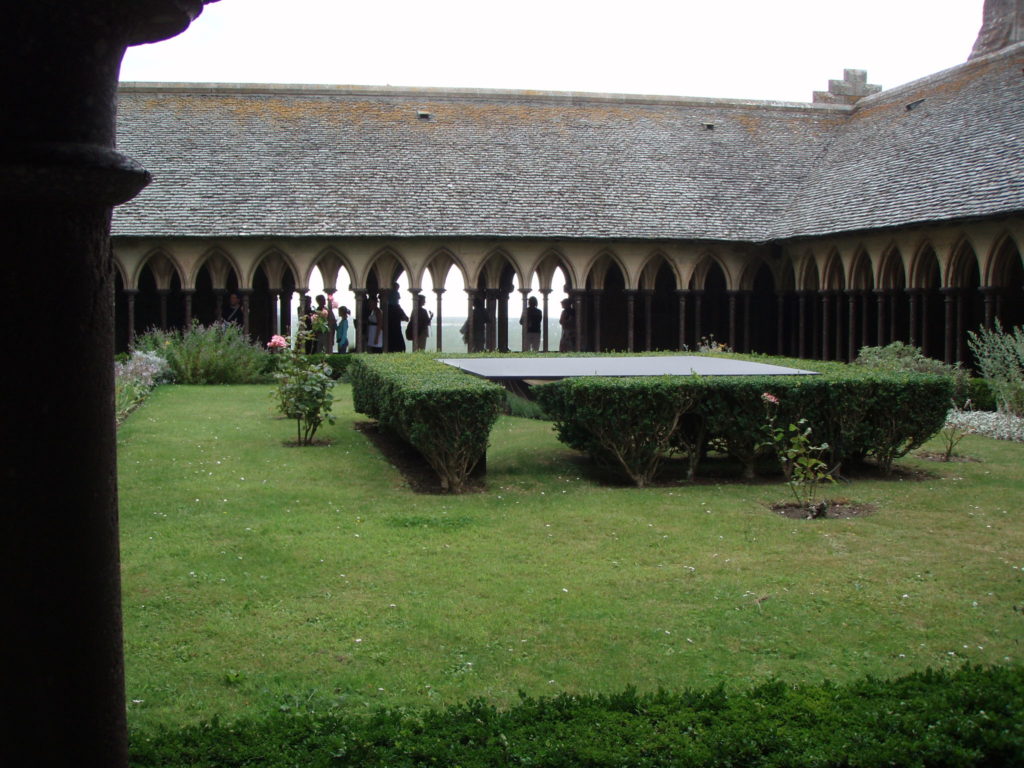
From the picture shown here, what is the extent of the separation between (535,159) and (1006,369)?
12.1 meters

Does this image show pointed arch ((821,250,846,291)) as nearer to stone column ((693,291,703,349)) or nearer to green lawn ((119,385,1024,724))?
stone column ((693,291,703,349))

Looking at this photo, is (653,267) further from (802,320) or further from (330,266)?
(330,266)

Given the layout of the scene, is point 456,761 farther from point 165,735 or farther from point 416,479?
point 416,479

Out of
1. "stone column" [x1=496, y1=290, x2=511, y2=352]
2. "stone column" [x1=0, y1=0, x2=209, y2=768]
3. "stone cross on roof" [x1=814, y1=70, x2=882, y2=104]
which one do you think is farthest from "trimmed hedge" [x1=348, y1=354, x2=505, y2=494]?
"stone cross on roof" [x1=814, y1=70, x2=882, y2=104]

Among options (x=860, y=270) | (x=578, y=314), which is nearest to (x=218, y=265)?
(x=578, y=314)

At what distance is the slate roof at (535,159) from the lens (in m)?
20.9

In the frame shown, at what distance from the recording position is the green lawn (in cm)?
479

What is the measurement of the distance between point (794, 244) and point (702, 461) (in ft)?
42.0

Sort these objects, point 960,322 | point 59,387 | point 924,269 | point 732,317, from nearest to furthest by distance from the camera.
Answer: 1. point 59,387
2. point 960,322
3. point 924,269
4. point 732,317

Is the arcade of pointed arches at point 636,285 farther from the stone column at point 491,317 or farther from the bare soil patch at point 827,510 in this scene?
the bare soil patch at point 827,510

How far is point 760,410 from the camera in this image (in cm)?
952

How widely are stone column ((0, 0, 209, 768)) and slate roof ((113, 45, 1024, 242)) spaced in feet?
60.2

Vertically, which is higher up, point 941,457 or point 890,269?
point 890,269

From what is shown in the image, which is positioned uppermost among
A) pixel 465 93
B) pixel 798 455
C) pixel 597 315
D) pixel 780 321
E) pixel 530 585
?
pixel 465 93
